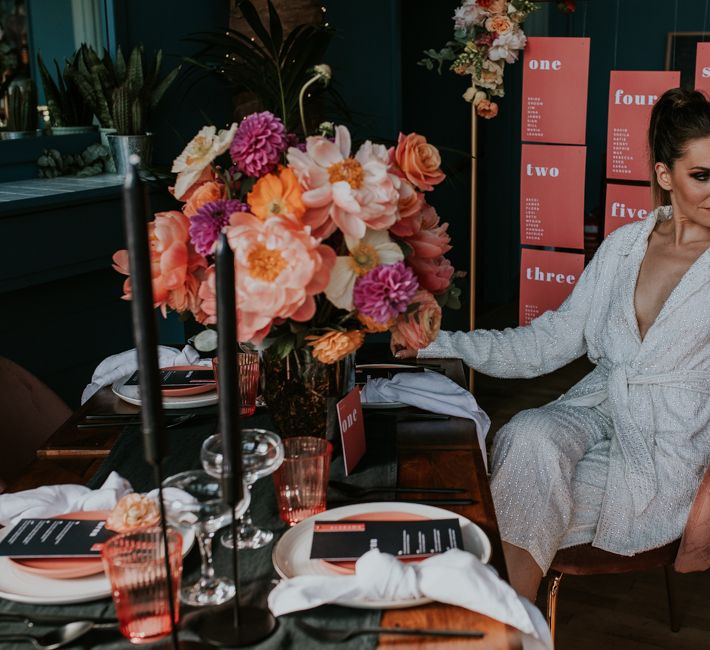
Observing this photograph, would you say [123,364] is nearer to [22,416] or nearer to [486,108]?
[22,416]

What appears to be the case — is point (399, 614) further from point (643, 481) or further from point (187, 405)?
point (643, 481)

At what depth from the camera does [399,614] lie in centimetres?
115

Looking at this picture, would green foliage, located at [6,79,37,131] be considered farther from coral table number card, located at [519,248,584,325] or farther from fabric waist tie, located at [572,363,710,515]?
fabric waist tie, located at [572,363,710,515]

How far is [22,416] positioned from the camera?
2152mm

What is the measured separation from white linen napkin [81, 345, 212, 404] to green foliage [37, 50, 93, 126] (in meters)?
1.69

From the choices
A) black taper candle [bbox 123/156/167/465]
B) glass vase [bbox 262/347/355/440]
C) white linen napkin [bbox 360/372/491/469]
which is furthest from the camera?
white linen napkin [bbox 360/372/491/469]

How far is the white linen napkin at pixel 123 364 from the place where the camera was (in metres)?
2.11

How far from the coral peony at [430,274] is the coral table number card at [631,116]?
195 centimetres

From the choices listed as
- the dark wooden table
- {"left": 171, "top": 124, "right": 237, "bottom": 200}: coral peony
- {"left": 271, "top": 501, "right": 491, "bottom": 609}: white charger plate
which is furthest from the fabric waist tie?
{"left": 171, "top": 124, "right": 237, "bottom": 200}: coral peony

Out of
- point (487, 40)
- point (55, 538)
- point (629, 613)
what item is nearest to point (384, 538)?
point (55, 538)

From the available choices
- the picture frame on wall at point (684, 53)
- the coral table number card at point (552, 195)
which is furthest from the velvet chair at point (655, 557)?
the picture frame on wall at point (684, 53)

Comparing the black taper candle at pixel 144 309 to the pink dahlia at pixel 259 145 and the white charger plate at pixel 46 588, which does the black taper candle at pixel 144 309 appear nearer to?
the white charger plate at pixel 46 588

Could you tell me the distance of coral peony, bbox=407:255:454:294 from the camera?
1.53m

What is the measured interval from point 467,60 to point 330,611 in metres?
2.55
